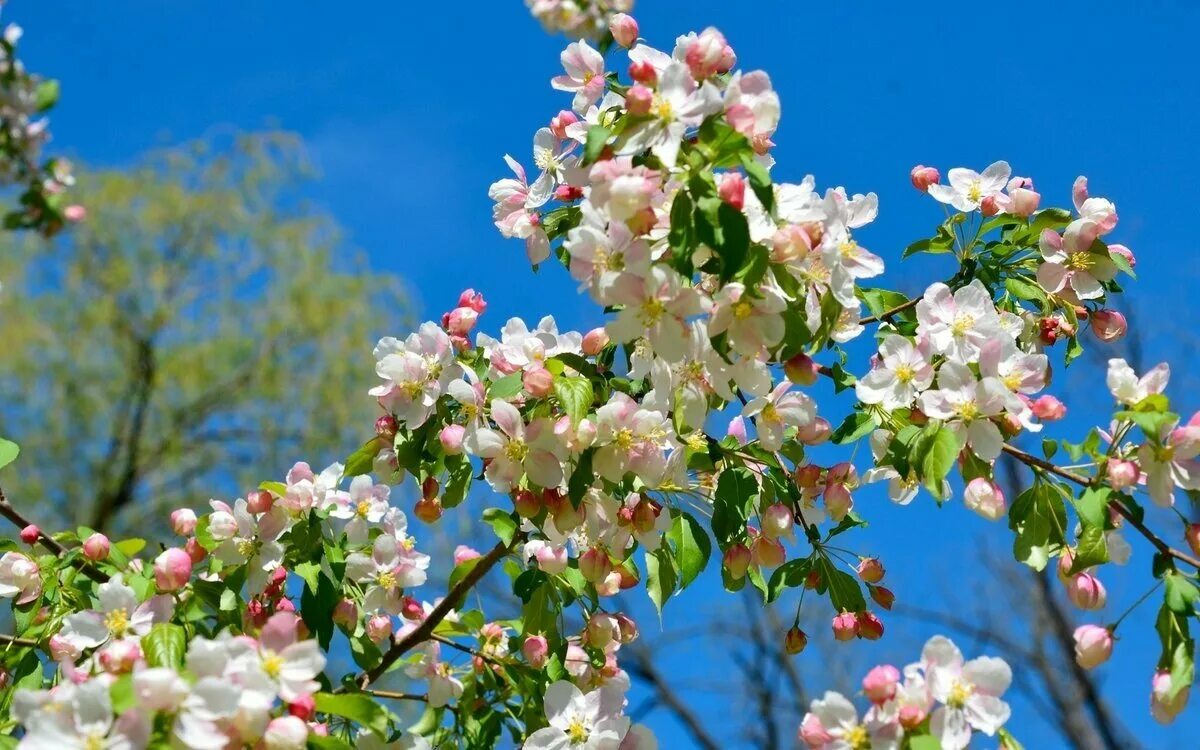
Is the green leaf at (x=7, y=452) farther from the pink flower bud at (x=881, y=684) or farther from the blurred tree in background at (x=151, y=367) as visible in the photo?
the blurred tree in background at (x=151, y=367)

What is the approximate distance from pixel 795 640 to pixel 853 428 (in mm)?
399

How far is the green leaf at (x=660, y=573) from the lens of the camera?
1.61 m

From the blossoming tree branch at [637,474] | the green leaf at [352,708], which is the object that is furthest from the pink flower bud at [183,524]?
the green leaf at [352,708]

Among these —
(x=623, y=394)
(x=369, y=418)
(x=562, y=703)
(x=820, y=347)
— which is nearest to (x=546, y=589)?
(x=562, y=703)

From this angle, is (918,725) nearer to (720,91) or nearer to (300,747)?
(300,747)

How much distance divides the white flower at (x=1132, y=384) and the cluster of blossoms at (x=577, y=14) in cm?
74

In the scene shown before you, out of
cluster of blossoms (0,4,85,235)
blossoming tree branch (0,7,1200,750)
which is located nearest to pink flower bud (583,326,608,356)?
blossoming tree branch (0,7,1200,750)

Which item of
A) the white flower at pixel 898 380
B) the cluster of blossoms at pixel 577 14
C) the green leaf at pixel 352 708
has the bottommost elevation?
the green leaf at pixel 352 708

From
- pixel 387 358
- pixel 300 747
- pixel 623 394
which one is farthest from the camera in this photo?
pixel 387 358

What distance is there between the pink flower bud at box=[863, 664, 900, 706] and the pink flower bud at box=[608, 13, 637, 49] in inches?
35.0

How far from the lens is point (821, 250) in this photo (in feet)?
4.46

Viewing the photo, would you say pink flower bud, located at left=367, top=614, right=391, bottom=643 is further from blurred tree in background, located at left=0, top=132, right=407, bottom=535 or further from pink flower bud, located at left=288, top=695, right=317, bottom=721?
blurred tree in background, located at left=0, top=132, right=407, bottom=535

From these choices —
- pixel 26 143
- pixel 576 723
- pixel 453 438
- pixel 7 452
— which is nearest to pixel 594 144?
pixel 453 438

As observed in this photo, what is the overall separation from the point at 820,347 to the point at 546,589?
1.80 ft
